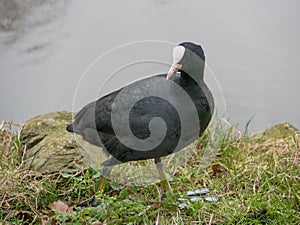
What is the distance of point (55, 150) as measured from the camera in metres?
3.48

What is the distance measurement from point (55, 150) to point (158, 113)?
990 mm

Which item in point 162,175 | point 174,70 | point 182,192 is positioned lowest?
point 182,192

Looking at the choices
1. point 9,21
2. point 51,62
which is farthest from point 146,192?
point 9,21

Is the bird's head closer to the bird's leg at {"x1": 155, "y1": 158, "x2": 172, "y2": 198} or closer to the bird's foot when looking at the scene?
the bird's leg at {"x1": 155, "y1": 158, "x2": 172, "y2": 198}

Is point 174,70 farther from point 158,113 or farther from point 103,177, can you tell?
point 103,177

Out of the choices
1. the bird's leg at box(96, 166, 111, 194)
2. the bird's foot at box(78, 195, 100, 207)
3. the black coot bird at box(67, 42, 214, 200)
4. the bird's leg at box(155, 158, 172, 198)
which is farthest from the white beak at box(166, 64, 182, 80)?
the bird's foot at box(78, 195, 100, 207)

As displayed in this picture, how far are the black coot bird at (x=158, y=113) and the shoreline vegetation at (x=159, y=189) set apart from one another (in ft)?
1.11

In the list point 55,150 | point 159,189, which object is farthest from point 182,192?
point 55,150

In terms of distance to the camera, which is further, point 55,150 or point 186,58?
point 55,150

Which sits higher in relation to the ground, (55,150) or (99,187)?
(55,150)

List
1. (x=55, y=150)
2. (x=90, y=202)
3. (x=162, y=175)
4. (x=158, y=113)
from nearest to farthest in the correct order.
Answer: (x=158, y=113) → (x=90, y=202) → (x=162, y=175) → (x=55, y=150)

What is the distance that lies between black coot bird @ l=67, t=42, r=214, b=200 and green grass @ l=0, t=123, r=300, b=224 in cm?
33

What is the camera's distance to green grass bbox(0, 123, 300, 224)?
114 inches

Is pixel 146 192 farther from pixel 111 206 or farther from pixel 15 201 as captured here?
A: pixel 15 201
